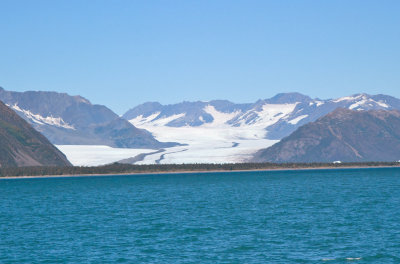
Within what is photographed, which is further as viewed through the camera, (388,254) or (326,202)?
(326,202)

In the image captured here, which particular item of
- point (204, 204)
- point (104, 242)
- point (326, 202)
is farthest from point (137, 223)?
point (326, 202)

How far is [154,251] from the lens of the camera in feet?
264

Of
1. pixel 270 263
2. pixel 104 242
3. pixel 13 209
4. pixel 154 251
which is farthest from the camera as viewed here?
pixel 13 209

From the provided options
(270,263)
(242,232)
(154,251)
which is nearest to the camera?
(270,263)

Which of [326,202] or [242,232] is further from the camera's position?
[326,202]

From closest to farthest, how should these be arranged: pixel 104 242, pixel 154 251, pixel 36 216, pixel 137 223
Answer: pixel 154 251, pixel 104 242, pixel 137 223, pixel 36 216

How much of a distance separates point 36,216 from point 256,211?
36.1 meters

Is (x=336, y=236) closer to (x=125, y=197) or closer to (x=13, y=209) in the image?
(x=13, y=209)

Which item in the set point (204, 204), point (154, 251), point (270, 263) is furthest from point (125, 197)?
point (270, 263)

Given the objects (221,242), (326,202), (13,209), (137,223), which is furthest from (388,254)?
(13,209)

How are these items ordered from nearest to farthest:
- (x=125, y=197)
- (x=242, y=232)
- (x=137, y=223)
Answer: (x=242, y=232) → (x=137, y=223) → (x=125, y=197)

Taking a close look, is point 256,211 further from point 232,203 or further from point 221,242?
point 221,242

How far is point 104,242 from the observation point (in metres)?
87.4

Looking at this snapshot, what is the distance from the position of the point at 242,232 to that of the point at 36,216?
42.7 m
